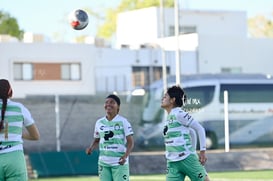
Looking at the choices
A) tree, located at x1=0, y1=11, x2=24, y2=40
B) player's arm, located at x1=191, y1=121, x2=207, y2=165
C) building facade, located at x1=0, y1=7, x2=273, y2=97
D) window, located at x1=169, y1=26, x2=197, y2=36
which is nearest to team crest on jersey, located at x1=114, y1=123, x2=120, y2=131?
player's arm, located at x1=191, y1=121, x2=207, y2=165

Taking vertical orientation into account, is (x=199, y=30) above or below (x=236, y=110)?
above

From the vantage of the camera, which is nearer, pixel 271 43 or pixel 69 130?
pixel 69 130

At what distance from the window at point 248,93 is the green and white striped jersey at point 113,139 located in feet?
65.2

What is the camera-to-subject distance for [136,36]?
58031 millimetres

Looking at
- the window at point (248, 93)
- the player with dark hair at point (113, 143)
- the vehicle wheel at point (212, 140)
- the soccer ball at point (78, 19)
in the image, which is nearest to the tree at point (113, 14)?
A: the window at point (248, 93)

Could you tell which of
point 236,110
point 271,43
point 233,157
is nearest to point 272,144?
point 236,110

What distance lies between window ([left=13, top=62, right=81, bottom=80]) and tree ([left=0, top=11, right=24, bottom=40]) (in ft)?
75.0

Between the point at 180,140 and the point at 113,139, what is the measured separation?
1.19m

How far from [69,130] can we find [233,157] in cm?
1409

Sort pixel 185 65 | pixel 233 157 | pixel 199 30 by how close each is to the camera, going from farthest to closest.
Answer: pixel 199 30 < pixel 185 65 < pixel 233 157

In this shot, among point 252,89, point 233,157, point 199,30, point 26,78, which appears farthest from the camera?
point 199,30

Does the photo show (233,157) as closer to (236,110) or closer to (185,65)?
(236,110)

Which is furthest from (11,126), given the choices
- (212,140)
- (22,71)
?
(22,71)

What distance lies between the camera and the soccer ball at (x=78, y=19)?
731 inches
